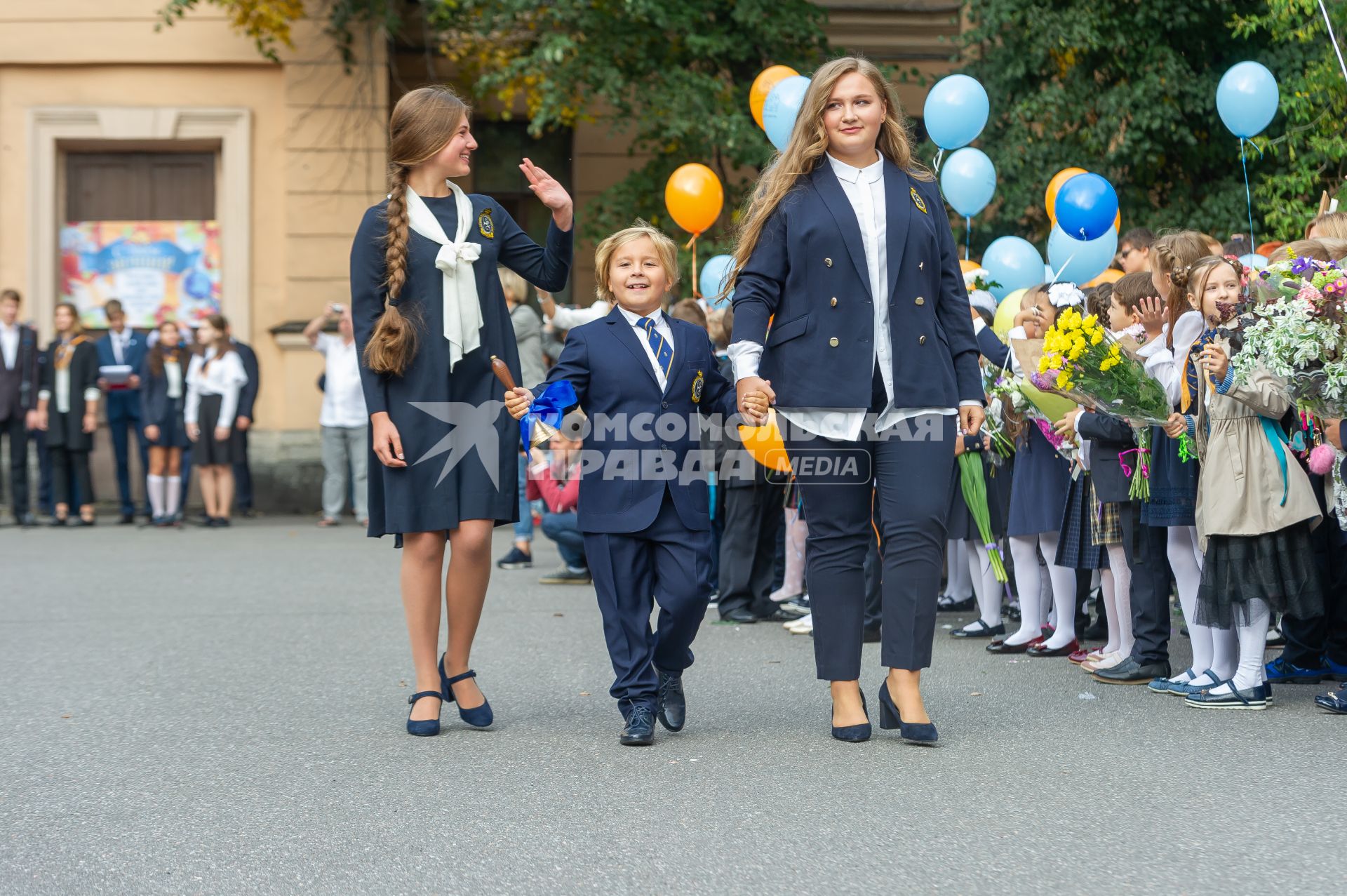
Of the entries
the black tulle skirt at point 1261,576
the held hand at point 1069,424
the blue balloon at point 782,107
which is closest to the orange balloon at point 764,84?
the blue balloon at point 782,107

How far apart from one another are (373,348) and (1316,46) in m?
9.77

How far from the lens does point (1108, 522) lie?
20.6ft

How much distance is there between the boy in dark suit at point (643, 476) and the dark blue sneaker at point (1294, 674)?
97.6 inches

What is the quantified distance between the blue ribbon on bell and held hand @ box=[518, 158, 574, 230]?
22.9 inches

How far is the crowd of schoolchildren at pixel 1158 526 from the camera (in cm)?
548

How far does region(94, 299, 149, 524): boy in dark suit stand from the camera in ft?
48.7

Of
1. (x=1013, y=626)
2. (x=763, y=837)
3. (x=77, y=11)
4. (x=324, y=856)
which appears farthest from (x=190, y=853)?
(x=77, y=11)

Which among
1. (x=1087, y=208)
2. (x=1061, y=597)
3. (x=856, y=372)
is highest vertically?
(x=1087, y=208)

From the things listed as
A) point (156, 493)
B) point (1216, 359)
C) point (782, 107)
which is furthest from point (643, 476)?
point (156, 493)

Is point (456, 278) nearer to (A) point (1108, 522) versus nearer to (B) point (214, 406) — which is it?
(A) point (1108, 522)

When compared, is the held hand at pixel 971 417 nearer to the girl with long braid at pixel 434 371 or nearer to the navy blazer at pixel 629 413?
the navy blazer at pixel 629 413

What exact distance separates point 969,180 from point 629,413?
15.1ft

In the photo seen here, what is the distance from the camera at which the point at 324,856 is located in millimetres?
3736

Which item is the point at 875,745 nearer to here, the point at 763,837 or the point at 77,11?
the point at 763,837
